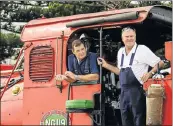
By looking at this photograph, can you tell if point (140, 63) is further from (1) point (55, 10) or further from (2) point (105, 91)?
(1) point (55, 10)

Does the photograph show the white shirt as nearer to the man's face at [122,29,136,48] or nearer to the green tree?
the man's face at [122,29,136,48]

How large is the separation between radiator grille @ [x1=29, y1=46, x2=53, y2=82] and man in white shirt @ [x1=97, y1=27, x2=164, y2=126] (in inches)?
50.1

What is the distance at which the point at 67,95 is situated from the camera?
Answer: 6910 millimetres

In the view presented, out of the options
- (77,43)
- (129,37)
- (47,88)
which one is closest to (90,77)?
(77,43)

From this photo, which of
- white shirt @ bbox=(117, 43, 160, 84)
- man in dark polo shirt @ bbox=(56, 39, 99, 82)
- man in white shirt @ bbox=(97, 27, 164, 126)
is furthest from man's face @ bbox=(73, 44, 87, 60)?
white shirt @ bbox=(117, 43, 160, 84)

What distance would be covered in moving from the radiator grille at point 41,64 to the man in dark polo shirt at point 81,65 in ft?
1.57

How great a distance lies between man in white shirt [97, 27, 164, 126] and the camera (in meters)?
6.29

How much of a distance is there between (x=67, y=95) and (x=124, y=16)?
1384 mm

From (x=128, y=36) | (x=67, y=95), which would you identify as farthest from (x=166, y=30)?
(x=67, y=95)

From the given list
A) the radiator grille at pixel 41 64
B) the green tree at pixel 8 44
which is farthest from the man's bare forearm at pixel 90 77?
the green tree at pixel 8 44

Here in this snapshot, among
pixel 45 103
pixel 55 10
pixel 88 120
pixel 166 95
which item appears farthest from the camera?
pixel 55 10

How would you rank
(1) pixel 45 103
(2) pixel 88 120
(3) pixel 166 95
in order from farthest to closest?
(1) pixel 45 103 < (2) pixel 88 120 < (3) pixel 166 95

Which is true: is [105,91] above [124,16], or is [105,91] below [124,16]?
below

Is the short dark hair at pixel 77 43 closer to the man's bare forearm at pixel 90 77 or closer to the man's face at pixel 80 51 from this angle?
the man's face at pixel 80 51
